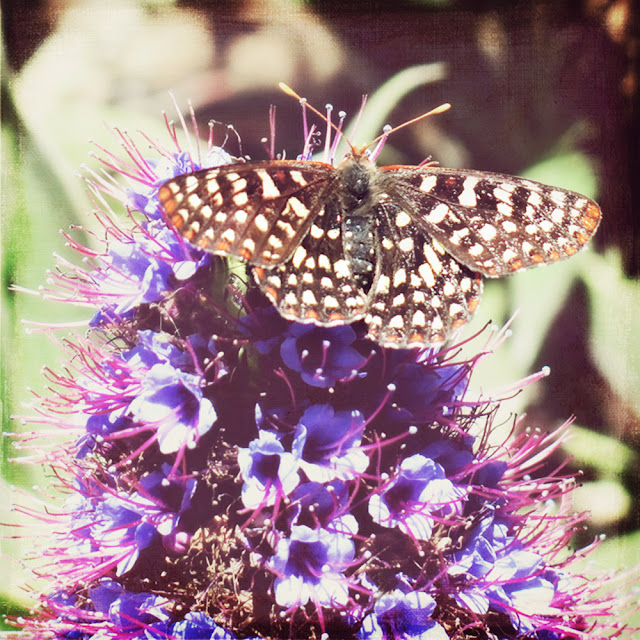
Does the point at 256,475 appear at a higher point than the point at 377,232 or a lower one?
lower

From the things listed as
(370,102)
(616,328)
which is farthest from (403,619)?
(370,102)

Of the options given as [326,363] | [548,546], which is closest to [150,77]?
[326,363]

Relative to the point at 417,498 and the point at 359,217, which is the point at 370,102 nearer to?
the point at 359,217

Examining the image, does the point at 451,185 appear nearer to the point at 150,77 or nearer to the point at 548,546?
the point at 548,546

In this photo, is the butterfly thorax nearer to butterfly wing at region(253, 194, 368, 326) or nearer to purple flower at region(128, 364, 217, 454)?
butterfly wing at region(253, 194, 368, 326)

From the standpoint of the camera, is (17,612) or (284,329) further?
(17,612)

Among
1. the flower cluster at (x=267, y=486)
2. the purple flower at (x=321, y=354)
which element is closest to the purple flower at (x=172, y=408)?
the flower cluster at (x=267, y=486)
